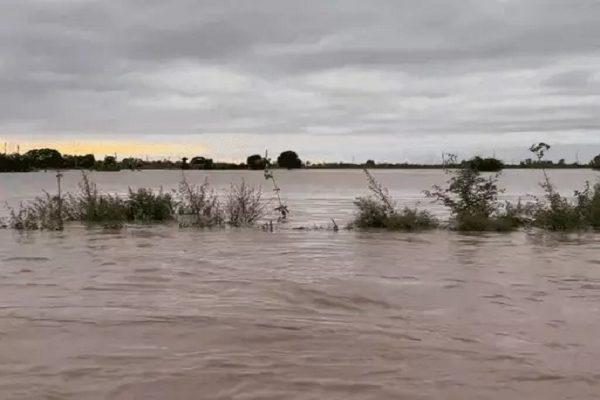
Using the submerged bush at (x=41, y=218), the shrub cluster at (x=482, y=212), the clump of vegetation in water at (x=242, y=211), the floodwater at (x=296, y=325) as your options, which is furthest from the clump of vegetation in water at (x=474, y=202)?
the submerged bush at (x=41, y=218)

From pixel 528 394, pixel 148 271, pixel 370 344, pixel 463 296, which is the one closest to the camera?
pixel 528 394

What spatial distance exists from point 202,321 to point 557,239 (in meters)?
13.5

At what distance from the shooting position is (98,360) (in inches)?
247

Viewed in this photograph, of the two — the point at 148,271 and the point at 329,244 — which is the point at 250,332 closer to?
the point at 148,271

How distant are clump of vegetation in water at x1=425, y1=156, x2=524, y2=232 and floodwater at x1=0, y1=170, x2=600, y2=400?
19.7 feet

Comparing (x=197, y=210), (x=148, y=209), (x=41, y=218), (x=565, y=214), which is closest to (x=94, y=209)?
(x=148, y=209)

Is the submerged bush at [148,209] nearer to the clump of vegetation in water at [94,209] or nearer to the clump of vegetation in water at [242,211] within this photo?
the clump of vegetation in water at [94,209]

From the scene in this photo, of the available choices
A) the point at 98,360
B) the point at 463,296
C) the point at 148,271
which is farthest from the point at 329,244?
the point at 98,360

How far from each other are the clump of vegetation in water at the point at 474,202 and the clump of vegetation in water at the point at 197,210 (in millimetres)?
6802

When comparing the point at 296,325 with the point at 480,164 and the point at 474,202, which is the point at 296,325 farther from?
the point at 480,164

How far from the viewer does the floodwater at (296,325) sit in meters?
5.71

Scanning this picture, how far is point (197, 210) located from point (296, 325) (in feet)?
50.2

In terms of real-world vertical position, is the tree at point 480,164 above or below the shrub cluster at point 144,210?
above

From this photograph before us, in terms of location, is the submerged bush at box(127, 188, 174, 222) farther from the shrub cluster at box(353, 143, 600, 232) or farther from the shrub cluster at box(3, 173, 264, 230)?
the shrub cluster at box(353, 143, 600, 232)
